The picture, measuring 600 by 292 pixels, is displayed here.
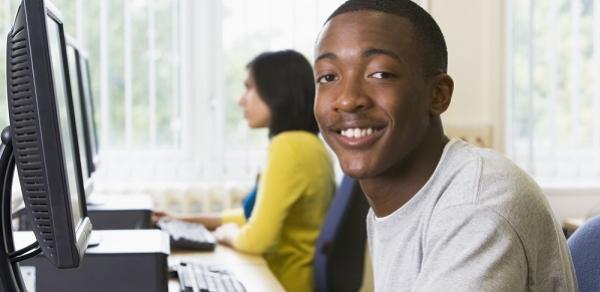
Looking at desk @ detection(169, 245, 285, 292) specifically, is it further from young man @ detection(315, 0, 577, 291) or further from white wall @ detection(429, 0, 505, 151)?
white wall @ detection(429, 0, 505, 151)

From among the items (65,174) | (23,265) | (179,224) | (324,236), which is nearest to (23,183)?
(65,174)

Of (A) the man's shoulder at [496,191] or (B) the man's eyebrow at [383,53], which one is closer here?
(A) the man's shoulder at [496,191]

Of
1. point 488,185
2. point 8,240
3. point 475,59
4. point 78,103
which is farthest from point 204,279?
point 475,59

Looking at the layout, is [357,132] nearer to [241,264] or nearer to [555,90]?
[241,264]

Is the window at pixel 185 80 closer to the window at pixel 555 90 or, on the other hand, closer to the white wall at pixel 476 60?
the white wall at pixel 476 60

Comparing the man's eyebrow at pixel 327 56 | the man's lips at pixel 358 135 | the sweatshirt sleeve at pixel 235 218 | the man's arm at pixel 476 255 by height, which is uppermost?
the man's eyebrow at pixel 327 56

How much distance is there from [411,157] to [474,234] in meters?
0.21

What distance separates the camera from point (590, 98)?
3.81 m

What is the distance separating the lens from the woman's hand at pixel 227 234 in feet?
8.77

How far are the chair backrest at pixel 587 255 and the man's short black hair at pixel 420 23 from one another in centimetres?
33

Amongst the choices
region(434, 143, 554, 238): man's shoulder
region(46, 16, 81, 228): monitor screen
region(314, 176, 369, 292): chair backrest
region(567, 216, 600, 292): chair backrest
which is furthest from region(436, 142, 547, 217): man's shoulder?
region(314, 176, 369, 292): chair backrest

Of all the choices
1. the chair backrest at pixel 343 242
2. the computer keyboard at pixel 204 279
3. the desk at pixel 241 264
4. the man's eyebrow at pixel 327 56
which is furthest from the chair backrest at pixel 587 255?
the chair backrest at pixel 343 242

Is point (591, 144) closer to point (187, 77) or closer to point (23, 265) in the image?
point (187, 77)

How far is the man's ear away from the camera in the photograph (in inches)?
47.1
